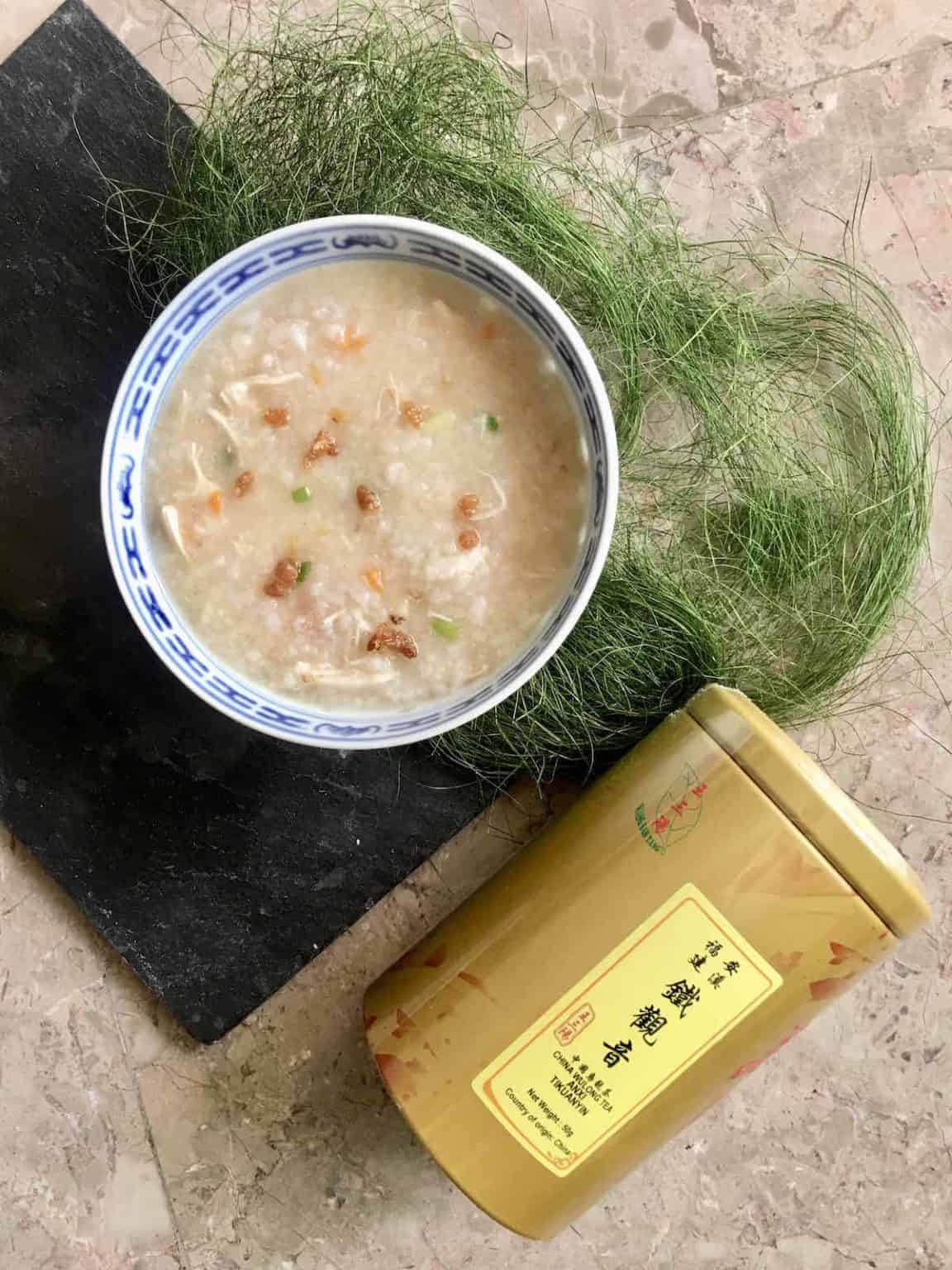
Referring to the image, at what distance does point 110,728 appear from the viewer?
1.38m

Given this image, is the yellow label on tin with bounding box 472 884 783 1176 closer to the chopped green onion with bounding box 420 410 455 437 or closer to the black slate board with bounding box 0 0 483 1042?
the black slate board with bounding box 0 0 483 1042

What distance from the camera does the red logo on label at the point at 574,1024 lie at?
116 centimetres

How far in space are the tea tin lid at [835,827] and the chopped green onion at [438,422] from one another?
1.53 feet

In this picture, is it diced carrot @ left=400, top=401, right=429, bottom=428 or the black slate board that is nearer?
diced carrot @ left=400, top=401, right=429, bottom=428

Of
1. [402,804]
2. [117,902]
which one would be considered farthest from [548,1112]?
[117,902]

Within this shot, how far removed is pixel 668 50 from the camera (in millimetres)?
1419

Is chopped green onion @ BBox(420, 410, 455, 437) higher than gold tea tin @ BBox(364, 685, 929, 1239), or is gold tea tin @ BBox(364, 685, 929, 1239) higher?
chopped green onion @ BBox(420, 410, 455, 437)

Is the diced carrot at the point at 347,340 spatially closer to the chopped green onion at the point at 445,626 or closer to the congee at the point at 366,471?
the congee at the point at 366,471

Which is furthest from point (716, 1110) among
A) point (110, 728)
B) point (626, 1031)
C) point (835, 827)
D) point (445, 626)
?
point (110, 728)

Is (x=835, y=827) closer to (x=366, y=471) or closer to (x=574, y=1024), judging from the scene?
(x=574, y=1024)

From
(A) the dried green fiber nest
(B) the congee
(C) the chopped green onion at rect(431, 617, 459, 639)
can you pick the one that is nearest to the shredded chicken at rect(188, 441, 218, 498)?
(B) the congee

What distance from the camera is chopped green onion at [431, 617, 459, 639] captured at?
3.76 ft

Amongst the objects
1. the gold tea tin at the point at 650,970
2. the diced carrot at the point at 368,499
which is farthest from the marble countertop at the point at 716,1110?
the diced carrot at the point at 368,499

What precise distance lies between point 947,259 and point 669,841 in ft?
2.86
